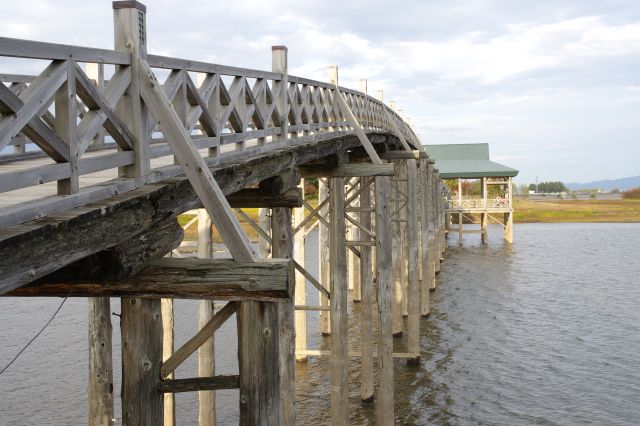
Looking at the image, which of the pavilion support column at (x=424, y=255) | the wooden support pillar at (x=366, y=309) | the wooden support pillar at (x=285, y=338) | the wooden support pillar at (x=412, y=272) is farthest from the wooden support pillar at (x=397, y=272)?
the wooden support pillar at (x=285, y=338)

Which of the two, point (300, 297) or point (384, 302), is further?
point (300, 297)

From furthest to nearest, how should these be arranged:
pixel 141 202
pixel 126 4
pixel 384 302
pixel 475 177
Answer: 1. pixel 475 177
2. pixel 384 302
3. pixel 126 4
4. pixel 141 202

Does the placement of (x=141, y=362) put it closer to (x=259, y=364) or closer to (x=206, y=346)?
(x=259, y=364)

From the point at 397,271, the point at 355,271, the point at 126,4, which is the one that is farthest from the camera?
the point at 355,271

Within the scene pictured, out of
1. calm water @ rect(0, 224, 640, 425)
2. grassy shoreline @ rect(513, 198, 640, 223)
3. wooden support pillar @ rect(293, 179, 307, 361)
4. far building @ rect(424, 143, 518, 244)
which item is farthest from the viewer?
grassy shoreline @ rect(513, 198, 640, 223)

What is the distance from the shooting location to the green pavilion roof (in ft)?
162

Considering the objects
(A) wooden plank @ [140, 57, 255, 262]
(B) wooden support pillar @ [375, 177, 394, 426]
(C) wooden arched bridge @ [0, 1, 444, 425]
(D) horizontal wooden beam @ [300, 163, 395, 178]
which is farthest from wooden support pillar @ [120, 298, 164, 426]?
(B) wooden support pillar @ [375, 177, 394, 426]

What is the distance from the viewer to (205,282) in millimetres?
4070

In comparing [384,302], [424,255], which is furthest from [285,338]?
[424,255]

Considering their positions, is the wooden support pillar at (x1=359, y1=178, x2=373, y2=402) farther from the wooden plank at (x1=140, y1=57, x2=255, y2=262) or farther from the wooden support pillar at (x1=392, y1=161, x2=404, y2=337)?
the wooden plank at (x1=140, y1=57, x2=255, y2=262)

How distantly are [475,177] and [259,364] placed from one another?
47185 mm

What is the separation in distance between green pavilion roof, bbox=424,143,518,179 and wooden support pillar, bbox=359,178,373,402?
36.0 m

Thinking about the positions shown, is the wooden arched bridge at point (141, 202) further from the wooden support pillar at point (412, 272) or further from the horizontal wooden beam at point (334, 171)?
the wooden support pillar at point (412, 272)

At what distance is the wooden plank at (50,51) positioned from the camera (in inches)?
121
